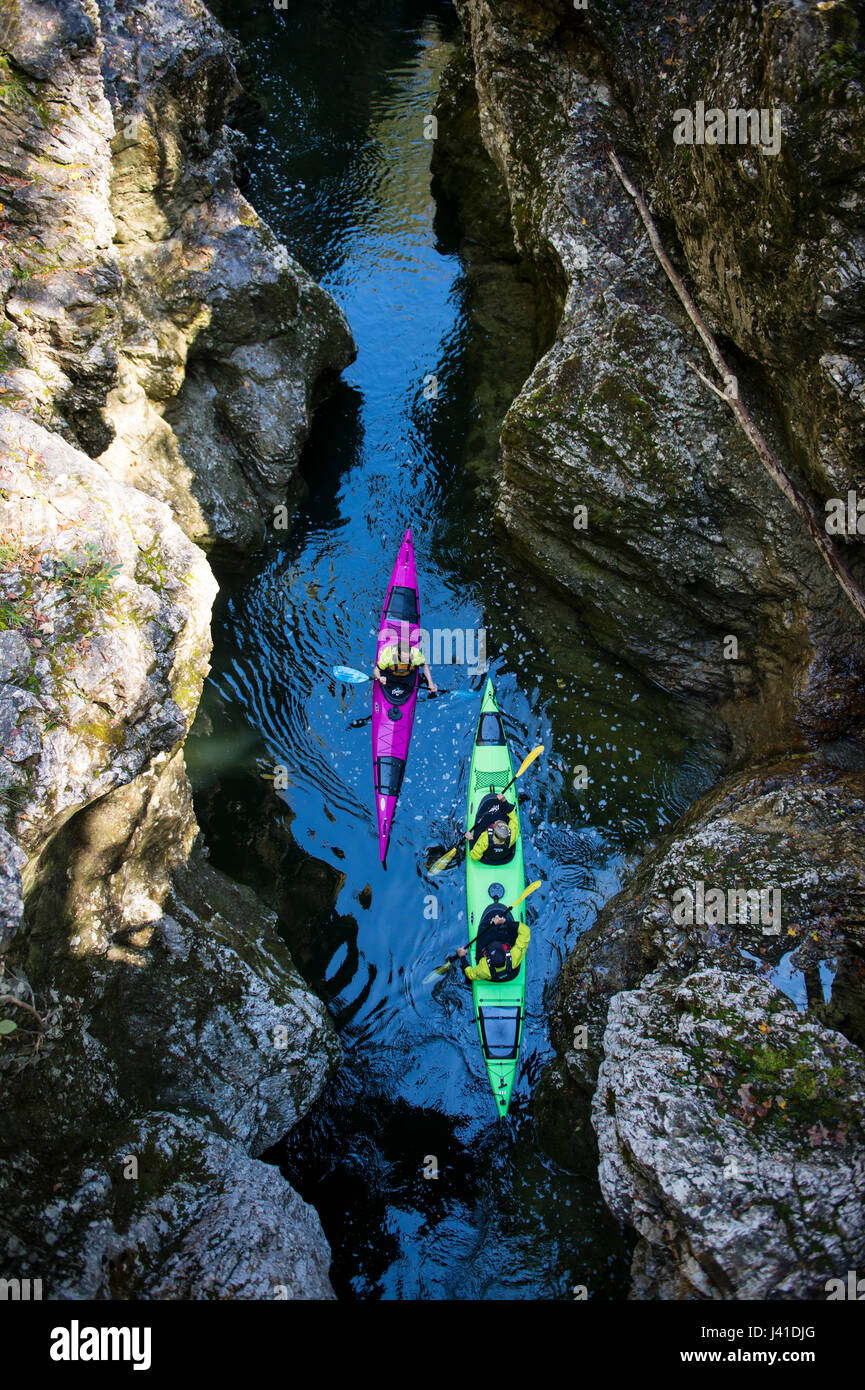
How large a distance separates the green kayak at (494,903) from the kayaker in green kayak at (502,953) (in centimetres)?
2

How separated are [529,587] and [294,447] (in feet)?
11.4

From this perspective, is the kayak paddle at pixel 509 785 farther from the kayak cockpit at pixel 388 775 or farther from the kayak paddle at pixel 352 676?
the kayak paddle at pixel 352 676

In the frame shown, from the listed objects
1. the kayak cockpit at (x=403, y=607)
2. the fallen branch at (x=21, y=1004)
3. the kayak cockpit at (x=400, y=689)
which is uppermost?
the kayak cockpit at (x=403, y=607)

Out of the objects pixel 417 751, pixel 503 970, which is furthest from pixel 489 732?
pixel 503 970

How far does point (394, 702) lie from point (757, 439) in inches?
175

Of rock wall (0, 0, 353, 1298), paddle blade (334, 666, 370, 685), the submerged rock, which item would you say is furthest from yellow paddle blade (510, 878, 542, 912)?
the submerged rock

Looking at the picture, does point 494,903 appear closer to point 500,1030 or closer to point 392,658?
A: point 500,1030

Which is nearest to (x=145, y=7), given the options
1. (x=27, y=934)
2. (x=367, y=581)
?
(x=367, y=581)

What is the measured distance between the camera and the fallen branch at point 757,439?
6.75m

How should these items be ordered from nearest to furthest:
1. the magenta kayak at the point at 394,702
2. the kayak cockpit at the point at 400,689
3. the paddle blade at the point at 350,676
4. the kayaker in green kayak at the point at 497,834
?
the kayaker in green kayak at the point at 497,834, the magenta kayak at the point at 394,702, the kayak cockpit at the point at 400,689, the paddle blade at the point at 350,676

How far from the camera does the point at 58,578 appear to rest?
5.51 m

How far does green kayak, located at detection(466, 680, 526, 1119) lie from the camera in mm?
7125

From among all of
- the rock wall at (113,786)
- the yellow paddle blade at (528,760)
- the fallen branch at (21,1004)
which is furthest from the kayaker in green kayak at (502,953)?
the fallen branch at (21,1004)

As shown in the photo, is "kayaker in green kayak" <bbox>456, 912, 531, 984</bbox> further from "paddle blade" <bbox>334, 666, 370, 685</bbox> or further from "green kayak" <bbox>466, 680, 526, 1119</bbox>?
"paddle blade" <bbox>334, 666, 370, 685</bbox>
